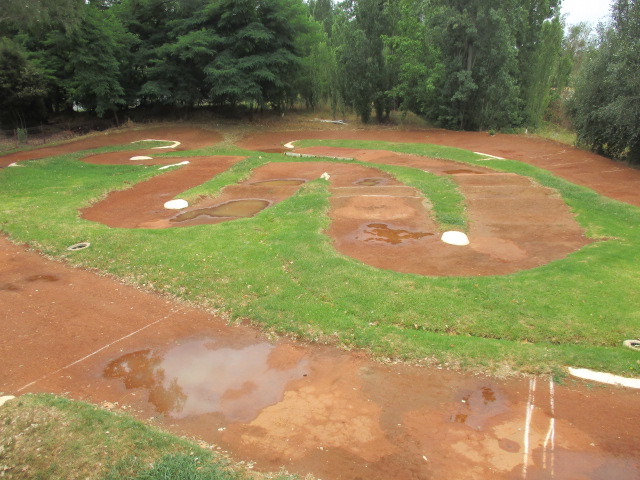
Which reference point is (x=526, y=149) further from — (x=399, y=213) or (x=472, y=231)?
(x=472, y=231)

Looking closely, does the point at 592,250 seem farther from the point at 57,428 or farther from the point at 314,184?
the point at 57,428

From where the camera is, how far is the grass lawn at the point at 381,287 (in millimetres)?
7730

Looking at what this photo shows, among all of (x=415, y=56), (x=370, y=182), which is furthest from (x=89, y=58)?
(x=370, y=182)

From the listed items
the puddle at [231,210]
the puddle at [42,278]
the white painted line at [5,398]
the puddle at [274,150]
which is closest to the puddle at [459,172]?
the puddle at [231,210]

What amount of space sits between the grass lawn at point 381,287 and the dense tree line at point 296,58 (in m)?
16.5

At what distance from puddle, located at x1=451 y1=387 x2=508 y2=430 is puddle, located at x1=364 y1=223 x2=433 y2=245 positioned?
601 cm

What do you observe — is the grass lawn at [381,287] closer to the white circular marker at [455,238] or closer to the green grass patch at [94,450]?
the white circular marker at [455,238]

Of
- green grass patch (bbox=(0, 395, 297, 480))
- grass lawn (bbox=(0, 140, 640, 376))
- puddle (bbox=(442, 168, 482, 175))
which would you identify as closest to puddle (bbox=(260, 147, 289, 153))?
puddle (bbox=(442, 168, 482, 175))

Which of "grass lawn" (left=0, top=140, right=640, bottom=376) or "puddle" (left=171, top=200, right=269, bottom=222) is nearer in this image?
"grass lawn" (left=0, top=140, right=640, bottom=376)

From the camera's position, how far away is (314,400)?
Answer: 6480 millimetres

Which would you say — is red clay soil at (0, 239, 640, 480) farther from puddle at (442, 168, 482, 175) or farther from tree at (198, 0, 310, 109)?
tree at (198, 0, 310, 109)

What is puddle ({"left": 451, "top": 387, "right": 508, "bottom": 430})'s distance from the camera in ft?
19.8

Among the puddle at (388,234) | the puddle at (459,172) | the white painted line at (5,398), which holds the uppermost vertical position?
the puddle at (459,172)

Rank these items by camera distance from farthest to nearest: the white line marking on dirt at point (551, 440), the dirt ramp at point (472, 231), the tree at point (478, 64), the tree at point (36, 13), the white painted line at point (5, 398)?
1. the tree at point (478, 64)
2. the tree at point (36, 13)
3. the dirt ramp at point (472, 231)
4. the white painted line at point (5, 398)
5. the white line marking on dirt at point (551, 440)
